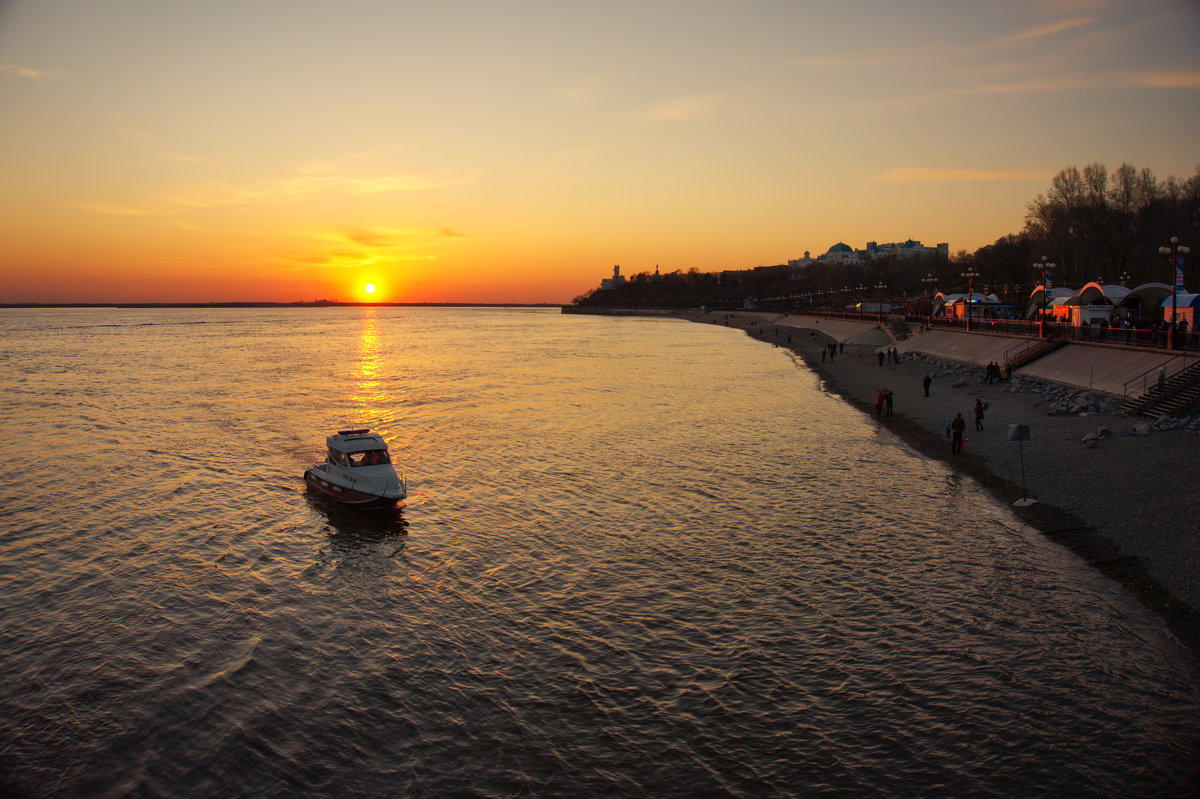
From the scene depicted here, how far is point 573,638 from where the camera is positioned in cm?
1808

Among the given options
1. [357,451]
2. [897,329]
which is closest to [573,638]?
[357,451]

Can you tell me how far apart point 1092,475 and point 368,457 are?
92.1ft

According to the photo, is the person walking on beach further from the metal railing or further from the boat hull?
the boat hull

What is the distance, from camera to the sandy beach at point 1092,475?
64.4ft

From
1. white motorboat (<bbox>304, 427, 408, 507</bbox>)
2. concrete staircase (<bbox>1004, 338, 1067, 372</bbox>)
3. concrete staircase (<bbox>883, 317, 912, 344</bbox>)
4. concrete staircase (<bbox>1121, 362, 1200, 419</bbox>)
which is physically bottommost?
white motorboat (<bbox>304, 427, 408, 507</bbox>)

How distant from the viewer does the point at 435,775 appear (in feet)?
43.4

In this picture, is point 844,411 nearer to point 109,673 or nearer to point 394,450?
point 394,450

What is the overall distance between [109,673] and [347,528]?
10.8m

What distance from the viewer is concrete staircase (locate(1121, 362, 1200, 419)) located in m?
33.3

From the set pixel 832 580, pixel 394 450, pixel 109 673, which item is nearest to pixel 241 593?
pixel 109 673

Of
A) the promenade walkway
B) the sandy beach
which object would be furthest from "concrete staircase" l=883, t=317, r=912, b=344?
the sandy beach

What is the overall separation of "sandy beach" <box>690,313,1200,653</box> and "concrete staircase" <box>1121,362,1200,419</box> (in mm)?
786

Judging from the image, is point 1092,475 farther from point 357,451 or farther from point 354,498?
point 357,451

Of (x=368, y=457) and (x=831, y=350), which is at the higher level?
(x=831, y=350)
